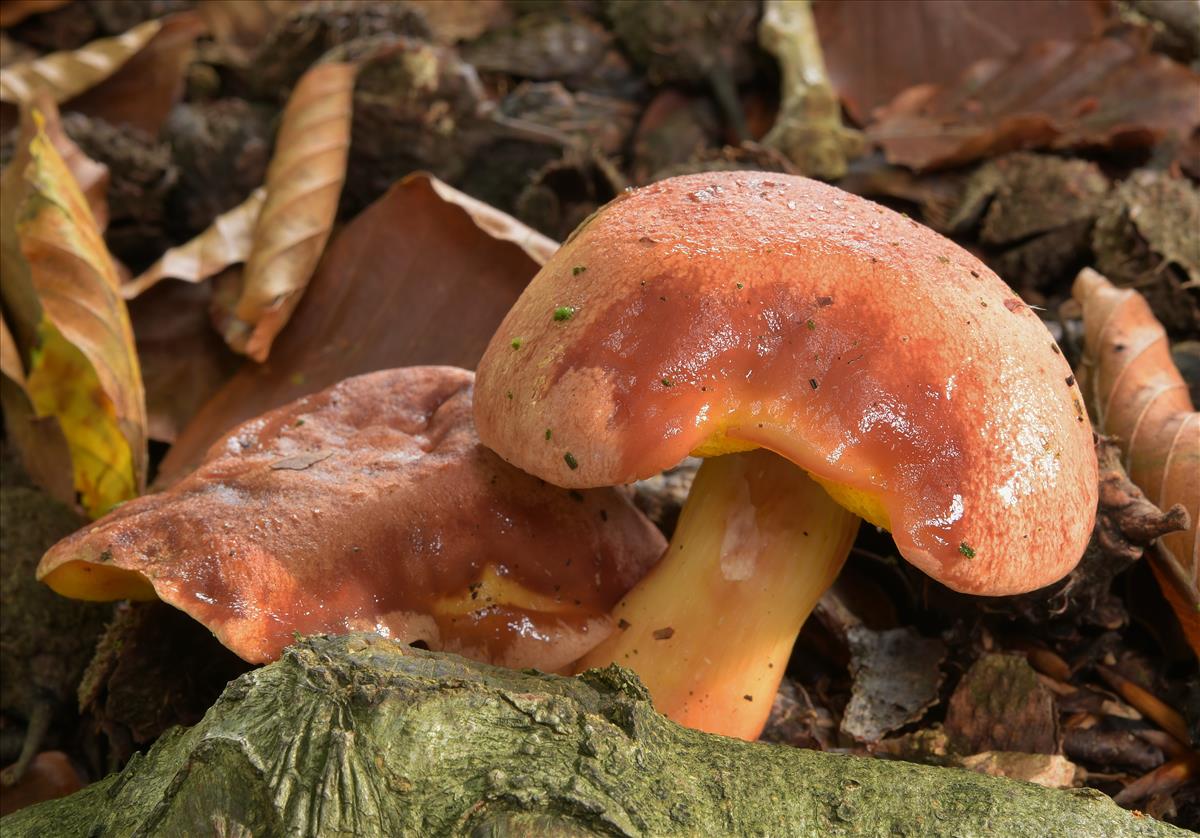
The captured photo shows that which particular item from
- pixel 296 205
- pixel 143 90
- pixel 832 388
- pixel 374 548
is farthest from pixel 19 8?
pixel 832 388

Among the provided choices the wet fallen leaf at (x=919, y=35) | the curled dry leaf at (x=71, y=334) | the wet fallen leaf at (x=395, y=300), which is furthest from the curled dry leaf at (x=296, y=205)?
the wet fallen leaf at (x=919, y=35)

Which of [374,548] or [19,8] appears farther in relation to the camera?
[19,8]

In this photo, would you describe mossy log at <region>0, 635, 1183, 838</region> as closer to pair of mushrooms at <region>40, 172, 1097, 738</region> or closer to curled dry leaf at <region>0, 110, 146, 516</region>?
pair of mushrooms at <region>40, 172, 1097, 738</region>

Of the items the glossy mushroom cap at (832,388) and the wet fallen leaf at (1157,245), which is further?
the wet fallen leaf at (1157,245)

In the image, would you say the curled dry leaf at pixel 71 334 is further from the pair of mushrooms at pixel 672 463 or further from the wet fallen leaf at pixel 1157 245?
the wet fallen leaf at pixel 1157 245

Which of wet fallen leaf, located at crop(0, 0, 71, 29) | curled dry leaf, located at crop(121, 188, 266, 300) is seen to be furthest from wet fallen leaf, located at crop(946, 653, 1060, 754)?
wet fallen leaf, located at crop(0, 0, 71, 29)

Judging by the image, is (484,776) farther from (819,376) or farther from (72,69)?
(72,69)

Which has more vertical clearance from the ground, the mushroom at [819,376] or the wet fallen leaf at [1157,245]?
the mushroom at [819,376]
